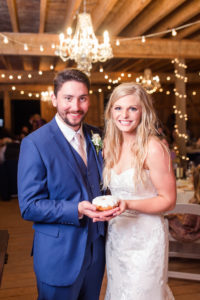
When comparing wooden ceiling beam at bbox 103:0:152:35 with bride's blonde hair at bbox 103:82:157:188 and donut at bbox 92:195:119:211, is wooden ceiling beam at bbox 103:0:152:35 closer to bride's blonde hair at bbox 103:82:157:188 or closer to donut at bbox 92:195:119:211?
bride's blonde hair at bbox 103:82:157:188

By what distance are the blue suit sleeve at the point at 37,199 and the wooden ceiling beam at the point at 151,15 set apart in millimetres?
4103

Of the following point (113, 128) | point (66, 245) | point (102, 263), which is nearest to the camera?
point (66, 245)

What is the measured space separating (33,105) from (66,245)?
576 inches

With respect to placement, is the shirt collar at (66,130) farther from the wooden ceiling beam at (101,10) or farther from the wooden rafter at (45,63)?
the wooden rafter at (45,63)

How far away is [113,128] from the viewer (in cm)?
204

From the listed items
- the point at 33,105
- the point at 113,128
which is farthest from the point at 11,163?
the point at 33,105

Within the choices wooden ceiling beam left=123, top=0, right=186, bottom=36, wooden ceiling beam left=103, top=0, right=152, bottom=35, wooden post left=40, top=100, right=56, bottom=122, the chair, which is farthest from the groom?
wooden post left=40, top=100, right=56, bottom=122

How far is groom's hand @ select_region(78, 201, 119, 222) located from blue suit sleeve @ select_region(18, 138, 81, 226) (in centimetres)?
3

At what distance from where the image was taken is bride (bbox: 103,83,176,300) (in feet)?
5.92

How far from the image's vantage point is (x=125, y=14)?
5.62 meters

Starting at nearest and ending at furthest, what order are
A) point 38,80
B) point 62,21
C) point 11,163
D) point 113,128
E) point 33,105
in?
point 113,128, point 62,21, point 11,163, point 38,80, point 33,105

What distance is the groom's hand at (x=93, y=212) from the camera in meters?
1.52

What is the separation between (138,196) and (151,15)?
4603 millimetres

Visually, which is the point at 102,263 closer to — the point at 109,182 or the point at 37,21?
the point at 109,182
